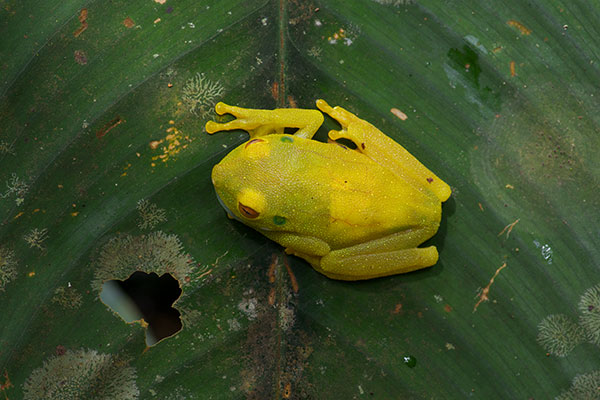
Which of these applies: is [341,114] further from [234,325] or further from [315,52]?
[234,325]

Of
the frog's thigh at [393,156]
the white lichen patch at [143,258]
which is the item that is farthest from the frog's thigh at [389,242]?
the white lichen patch at [143,258]

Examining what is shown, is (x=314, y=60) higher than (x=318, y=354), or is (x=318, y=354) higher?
(x=314, y=60)

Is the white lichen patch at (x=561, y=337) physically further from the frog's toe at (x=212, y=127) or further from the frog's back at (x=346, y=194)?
the frog's toe at (x=212, y=127)

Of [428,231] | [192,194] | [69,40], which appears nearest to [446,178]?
[428,231]

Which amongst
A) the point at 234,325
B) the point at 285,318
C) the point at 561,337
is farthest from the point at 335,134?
the point at 561,337

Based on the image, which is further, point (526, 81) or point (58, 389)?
point (526, 81)

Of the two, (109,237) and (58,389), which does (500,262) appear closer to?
(109,237)

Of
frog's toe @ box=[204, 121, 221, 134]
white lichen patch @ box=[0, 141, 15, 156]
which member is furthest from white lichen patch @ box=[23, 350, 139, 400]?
frog's toe @ box=[204, 121, 221, 134]
